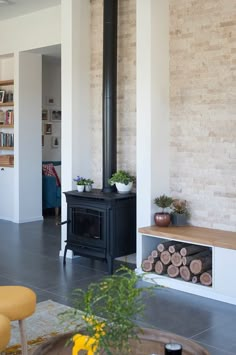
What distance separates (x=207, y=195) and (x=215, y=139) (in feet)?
1.77

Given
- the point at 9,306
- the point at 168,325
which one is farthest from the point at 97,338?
the point at 168,325

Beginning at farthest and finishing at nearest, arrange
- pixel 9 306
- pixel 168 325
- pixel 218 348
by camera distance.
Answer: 1. pixel 168 325
2. pixel 218 348
3. pixel 9 306

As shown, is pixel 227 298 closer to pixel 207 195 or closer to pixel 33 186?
pixel 207 195

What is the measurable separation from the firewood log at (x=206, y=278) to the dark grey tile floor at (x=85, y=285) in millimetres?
137

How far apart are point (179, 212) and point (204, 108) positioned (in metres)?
1.03

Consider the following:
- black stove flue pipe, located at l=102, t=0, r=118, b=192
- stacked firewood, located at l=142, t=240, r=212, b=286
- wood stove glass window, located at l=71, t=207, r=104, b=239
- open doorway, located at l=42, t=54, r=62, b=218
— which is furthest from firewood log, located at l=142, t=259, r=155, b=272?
Answer: open doorway, located at l=42, t=54, r=62, b=218

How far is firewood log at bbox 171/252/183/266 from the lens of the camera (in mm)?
4469

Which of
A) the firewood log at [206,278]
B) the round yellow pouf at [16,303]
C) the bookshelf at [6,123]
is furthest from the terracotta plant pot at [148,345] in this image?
the bookshelf at [6,123]

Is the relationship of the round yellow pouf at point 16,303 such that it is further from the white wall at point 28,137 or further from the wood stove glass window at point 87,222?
the white wall at point 28,137

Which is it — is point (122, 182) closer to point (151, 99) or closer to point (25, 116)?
point (151, 99)

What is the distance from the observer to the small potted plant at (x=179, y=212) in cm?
480

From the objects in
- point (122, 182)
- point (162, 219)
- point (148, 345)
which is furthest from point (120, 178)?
point (148, 345)

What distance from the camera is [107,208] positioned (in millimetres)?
4828

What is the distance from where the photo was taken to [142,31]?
477 cm
